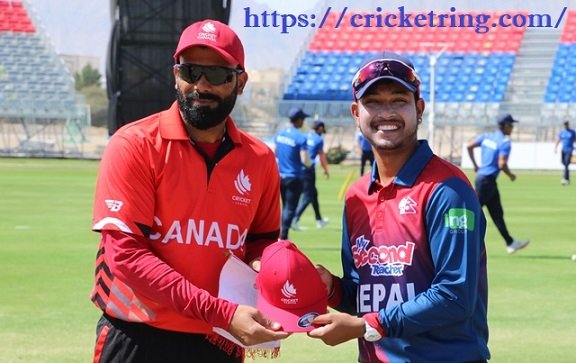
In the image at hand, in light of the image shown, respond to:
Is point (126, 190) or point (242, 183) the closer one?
point (126, 190)

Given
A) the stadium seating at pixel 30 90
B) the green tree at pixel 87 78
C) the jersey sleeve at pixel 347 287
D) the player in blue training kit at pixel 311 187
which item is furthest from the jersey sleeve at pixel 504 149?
the green tree at pixel 87 78

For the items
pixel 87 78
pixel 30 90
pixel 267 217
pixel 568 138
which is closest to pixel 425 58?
pixel 568 138

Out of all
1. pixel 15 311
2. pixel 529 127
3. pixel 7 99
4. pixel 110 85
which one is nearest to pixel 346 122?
pixel 529 127

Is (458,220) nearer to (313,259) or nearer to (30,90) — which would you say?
(313,259)

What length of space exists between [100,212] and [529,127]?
168 ft

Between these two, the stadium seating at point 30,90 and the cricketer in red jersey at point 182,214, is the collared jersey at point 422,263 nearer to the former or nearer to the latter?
the cricketer in red jersey at point 182,214

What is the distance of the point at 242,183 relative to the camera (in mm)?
4305

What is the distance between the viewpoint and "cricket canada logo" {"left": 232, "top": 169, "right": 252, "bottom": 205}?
14.0 feet

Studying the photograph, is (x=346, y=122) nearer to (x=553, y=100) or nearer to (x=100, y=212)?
(x=553, y=100)

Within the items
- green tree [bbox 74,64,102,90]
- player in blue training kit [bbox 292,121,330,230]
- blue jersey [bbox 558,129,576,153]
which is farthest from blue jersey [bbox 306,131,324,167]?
green tree [bbox 74,64,102,90]

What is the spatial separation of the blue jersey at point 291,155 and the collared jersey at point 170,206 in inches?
502

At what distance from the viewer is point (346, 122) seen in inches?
2005

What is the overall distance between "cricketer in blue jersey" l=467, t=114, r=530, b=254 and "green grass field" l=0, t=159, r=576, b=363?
32 centimetres

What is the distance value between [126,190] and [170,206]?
0.19m
